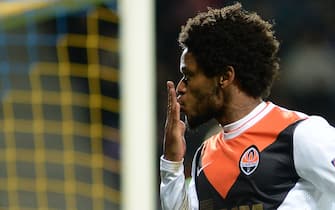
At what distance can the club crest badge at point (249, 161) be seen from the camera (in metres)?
2.85

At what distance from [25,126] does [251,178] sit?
13.5 ft

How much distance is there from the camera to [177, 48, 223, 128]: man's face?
2.92 meters

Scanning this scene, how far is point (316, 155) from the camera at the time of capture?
273cm

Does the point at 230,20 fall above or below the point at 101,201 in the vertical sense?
above

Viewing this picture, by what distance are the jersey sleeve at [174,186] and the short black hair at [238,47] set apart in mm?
A: 259

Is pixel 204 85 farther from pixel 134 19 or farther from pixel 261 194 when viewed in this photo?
pixel 134 19

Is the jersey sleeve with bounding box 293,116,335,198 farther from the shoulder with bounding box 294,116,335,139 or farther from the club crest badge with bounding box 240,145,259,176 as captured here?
the club crest badge with bounding box 240,145,259,176

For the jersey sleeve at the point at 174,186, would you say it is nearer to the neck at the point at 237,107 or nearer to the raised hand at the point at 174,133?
the raised hand at the point at 174,133

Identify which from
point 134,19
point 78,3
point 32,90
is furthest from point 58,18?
point 134,19

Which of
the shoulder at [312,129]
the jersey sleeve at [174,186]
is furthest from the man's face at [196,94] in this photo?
the shoulder at [312,129]

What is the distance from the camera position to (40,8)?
15.5ft

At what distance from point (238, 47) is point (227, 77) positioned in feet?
0.28

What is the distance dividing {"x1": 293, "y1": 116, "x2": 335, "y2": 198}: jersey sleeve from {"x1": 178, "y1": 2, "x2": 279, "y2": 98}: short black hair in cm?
22

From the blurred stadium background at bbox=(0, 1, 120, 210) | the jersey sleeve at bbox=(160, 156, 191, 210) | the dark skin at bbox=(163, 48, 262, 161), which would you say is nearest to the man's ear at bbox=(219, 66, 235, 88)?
the dark skin at bbox=(163, 48, 262, 161)
